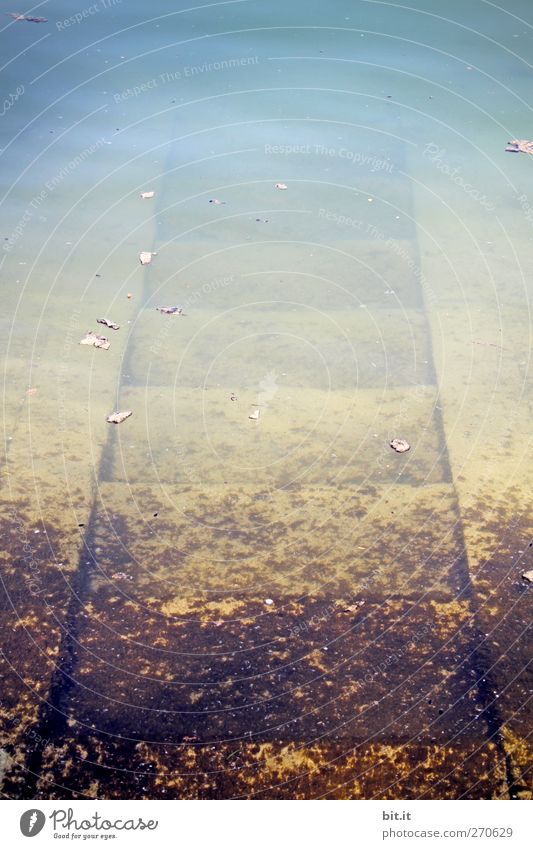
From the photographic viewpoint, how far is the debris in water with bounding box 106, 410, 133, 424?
4152mm

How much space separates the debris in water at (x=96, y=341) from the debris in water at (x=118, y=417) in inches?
23.2

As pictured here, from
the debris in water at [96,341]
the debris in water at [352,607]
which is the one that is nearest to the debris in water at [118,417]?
the debris in water at [96,341]

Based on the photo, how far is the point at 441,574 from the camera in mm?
3383

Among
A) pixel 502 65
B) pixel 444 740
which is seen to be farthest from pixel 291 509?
pixel 502 65

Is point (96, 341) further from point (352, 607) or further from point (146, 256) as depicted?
point (352, 607)

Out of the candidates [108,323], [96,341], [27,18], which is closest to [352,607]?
[96,341]

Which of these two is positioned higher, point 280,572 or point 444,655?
point 280,572

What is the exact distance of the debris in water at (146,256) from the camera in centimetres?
528

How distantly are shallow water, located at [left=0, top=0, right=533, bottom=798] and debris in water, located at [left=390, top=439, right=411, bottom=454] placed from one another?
0.19 feet

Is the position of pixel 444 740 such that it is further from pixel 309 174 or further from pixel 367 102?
pixel 367 102

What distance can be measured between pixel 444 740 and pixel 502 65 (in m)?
6.23

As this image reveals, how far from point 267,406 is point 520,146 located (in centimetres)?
Result: 339

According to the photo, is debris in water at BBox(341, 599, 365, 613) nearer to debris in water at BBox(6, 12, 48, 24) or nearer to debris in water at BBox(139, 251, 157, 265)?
debris in water at BBox(139, 251, 157, 265)
